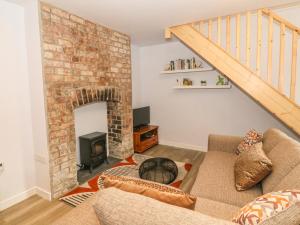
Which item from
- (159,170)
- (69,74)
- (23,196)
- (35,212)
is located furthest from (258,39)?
(23,196)

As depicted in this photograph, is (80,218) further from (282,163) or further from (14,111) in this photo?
(14,111)

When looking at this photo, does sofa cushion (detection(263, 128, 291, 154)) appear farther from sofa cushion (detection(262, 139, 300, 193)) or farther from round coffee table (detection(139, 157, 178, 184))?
round coffee table (detection(139, 157, 178, 184))

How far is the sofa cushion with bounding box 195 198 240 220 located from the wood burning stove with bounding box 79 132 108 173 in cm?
206

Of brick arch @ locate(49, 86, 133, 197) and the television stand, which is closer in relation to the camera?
brick arch @ locate(49, 86, 133, 197)

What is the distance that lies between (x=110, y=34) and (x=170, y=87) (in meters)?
1.79

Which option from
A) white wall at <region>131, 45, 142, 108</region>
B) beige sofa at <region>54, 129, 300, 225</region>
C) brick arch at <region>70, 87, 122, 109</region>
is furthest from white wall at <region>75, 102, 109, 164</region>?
beige sofa at <region>54, 129, 300, 225</region>

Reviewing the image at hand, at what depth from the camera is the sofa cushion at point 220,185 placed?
1.64 meters

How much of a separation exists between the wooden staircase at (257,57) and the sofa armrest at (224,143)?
615mm

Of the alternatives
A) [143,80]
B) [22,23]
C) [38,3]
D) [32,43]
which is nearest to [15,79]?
[32,43]

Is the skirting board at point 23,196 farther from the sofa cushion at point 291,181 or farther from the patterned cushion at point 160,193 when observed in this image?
the sofa cushion at point 291,181

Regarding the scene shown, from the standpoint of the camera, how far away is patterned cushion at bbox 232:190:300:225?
89cm

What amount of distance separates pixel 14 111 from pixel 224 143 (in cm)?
281

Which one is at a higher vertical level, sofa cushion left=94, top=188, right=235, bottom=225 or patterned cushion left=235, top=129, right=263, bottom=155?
sofa cushion left=94, top=188, right=235, bottom=225

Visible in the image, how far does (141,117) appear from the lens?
452 centimetres
